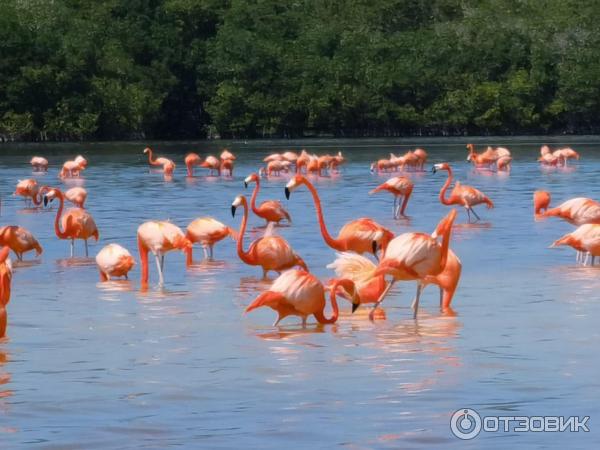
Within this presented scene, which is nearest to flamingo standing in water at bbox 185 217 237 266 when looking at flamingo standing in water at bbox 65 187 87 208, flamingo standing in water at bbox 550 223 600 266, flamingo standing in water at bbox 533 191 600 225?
flamingo standing in water at bbox 550 223 600 266

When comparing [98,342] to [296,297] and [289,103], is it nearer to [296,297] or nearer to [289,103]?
[296,297]

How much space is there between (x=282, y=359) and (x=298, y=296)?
3.41 feet

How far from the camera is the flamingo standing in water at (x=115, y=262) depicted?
48.7 ft

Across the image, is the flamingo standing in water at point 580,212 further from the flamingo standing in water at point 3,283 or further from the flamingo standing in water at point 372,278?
the flamingo standing in water at point 3,283

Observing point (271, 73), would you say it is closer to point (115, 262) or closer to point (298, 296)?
point (115, 262)

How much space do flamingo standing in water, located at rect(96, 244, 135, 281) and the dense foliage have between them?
200 feet

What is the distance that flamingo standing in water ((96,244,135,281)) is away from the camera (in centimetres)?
1485

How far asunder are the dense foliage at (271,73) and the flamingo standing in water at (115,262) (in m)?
60.9

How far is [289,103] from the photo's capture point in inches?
3196

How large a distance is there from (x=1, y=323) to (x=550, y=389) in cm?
403

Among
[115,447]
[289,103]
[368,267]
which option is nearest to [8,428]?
[115,447]

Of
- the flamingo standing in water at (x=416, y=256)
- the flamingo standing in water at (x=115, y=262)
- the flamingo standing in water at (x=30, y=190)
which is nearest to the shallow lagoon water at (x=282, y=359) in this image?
the flamingo standing in water at (x=115, y=262)

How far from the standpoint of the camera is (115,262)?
14.9m

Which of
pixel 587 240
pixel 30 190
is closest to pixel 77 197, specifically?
pixel 30 190
